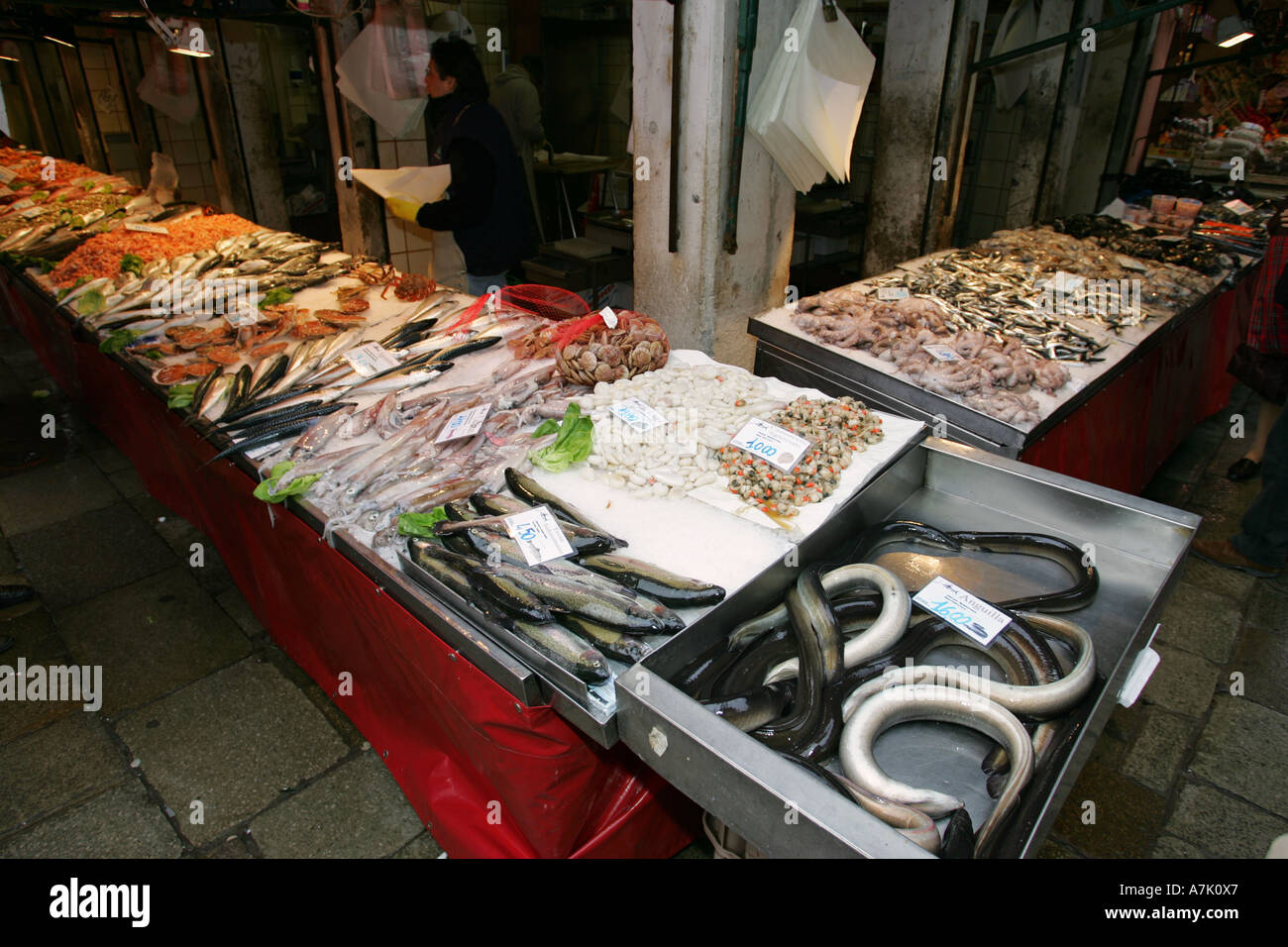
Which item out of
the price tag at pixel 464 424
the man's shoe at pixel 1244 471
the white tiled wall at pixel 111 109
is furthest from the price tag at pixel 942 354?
the white tiled wall at pixel 111 109

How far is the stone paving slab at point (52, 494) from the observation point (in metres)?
4.69

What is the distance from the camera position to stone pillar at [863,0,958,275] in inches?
255

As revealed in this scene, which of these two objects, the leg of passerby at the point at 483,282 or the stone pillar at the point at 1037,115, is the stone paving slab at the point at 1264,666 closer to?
the leg of passerby at the point at 483,282

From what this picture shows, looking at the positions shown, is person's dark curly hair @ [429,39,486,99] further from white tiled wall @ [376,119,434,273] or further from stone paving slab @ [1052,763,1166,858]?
stone paving slab @ [1052,763,1166,858]

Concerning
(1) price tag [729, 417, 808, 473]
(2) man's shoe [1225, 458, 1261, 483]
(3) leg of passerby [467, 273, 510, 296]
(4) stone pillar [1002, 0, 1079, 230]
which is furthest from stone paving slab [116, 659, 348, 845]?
(4) stone pillar [1002, 0, 1079, 230]

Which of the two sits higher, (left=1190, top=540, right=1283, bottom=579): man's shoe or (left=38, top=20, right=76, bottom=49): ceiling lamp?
(left=38, top=20, right=76, bottom=49): ceiling lamp

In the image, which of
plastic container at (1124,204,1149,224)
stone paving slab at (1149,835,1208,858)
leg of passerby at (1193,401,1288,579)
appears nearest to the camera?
stone paving slab at (1149,835,1208,858)

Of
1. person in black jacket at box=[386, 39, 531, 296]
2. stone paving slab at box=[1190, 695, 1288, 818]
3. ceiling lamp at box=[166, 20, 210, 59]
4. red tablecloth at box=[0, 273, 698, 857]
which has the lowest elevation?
stone paving slab at box=[1190, 695, 1288, 818]

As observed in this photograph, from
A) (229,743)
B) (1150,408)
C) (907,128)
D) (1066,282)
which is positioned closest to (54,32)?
(229,743)

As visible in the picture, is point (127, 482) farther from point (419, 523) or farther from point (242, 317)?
point (419, 523)

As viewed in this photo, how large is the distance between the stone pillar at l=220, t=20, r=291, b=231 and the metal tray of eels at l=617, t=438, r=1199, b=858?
9.09 m

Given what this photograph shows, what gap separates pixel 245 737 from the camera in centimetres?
315

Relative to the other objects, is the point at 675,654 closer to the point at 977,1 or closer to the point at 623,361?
the point at 623,361
